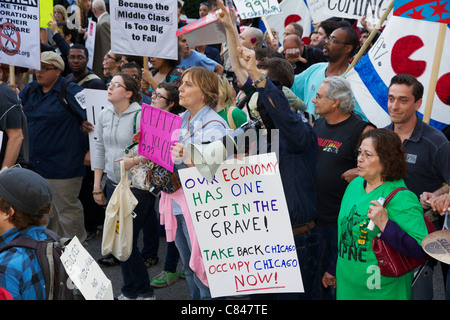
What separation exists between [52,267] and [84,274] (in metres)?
0.15

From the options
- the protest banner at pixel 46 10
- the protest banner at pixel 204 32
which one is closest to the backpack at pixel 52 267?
the protest banner at pixel 204 32

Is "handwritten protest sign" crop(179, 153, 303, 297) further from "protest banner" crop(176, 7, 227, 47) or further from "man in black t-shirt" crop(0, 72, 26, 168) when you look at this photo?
"protest banner" crop(176, 7, 227, 47)

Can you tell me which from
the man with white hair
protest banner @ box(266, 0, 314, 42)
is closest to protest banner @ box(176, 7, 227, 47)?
the man with white hair

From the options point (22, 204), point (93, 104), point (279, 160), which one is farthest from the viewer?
point (93, 104)

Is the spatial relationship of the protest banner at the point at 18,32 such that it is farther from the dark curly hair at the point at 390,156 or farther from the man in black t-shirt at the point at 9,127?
the dark curly hair at the point at 390,156

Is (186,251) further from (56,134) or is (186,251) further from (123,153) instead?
(56,134)

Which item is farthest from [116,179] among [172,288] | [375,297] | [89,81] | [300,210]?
[375,297]

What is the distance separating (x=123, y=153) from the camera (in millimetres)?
5379

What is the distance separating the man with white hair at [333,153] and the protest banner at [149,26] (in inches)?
91.7

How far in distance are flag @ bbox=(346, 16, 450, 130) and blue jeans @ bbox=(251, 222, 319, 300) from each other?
4.52 feet

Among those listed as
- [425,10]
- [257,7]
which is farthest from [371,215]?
[257,7]

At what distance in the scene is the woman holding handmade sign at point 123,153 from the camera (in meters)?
5.28

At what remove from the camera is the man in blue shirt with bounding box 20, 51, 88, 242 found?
20.5 ft

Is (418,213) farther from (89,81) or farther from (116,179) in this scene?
(89,81)
